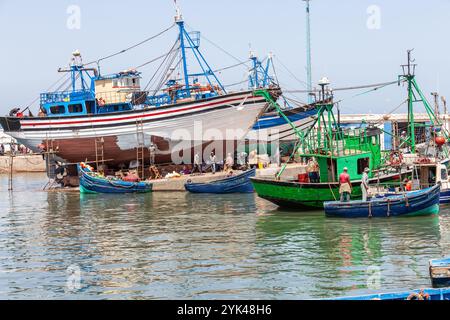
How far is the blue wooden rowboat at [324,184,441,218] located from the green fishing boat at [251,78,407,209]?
214 cm

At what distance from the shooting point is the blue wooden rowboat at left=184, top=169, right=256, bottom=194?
40250 mm

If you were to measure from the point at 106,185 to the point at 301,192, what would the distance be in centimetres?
1508

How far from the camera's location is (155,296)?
17.3 meters

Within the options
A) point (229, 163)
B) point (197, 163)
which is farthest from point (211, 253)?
point (197, 163)

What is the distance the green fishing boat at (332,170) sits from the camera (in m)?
30.2

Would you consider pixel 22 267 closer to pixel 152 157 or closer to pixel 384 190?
pixel 384 190

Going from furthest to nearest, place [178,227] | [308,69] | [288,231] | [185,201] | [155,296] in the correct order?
1. [308,69]
2. [185,201]
3. [178,227]
4. [288,231]
5. [155,296]

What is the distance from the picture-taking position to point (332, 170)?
3077 centimetres

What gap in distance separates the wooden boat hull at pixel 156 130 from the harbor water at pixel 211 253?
11337mm

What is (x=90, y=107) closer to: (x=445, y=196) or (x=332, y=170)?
(x=332, y=170)

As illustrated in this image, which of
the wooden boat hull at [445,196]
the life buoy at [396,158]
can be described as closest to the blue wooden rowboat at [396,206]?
the wooden boat hull at [445,196]

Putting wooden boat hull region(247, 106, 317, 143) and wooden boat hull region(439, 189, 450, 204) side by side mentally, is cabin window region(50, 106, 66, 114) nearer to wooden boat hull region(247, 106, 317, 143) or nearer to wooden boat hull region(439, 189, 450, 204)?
wooden boat hull region(247, 106, 317, 143)
